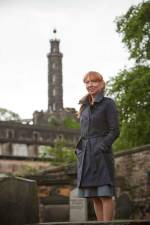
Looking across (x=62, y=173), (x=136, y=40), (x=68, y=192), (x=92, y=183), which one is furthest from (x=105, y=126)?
(x=136, y=40)

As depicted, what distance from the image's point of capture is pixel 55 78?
9606cm

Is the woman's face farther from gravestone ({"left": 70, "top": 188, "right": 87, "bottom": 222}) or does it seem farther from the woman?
gravestone ({"left": 70, "top": 188, "right": 87, "bottom": 222})

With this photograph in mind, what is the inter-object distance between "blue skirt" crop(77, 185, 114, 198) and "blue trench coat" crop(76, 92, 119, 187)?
0.04m

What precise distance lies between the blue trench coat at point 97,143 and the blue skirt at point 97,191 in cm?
4

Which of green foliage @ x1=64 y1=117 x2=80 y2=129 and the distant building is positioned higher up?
the distant building

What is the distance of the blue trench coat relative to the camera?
575 cm

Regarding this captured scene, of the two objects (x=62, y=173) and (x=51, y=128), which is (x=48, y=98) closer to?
(x=51, y=128)

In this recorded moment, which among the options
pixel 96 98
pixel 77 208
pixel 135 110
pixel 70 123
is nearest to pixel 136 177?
pixel 77 208

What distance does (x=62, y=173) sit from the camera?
772 inches

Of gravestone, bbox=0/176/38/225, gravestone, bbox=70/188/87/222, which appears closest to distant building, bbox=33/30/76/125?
gravestone, bbox=70/188/87/222

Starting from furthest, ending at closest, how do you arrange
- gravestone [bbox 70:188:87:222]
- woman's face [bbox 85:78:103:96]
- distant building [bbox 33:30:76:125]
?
distant building [bbox 33:30:76:125] → gravestone [bbox 70:188:87:222] → woman's face [bbox 85:78:103:96]

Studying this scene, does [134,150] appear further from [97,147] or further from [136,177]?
[97,147]

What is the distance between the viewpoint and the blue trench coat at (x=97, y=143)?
18.9ft

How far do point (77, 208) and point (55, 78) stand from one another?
79.7 m
